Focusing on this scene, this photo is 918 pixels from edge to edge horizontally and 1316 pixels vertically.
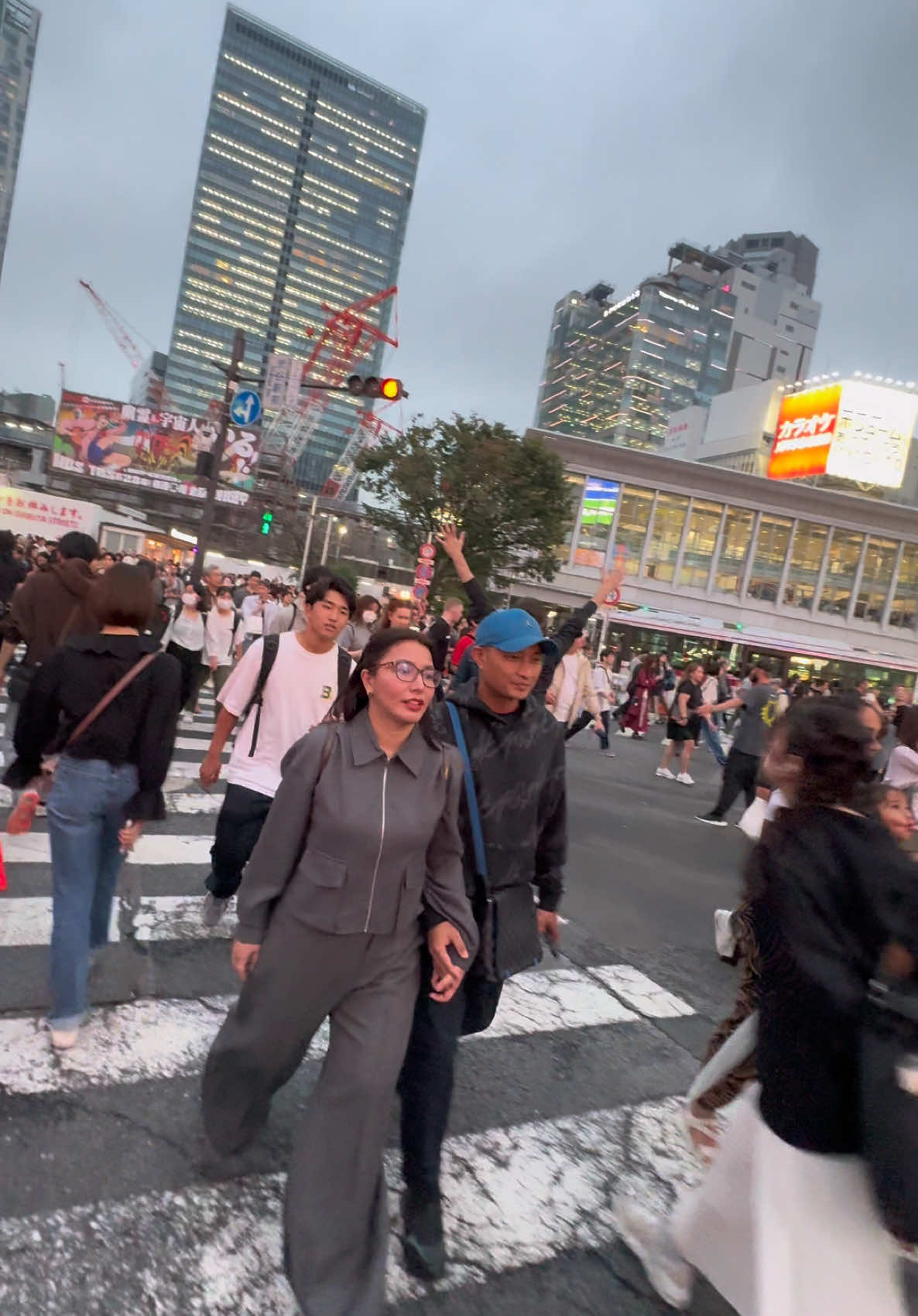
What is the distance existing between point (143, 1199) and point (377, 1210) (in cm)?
75

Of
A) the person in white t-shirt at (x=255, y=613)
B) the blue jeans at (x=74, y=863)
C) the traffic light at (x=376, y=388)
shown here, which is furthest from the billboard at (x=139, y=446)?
the blue jeans at (x=74, y=863)

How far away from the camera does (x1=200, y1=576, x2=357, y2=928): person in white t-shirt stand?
12.9 ft

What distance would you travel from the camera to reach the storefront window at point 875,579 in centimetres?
4972

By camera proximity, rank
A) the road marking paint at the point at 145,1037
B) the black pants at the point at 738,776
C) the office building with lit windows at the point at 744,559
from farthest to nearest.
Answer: the office building with lit windows at the point at 744,559 → the black pants at the point at 738,776 → the road marking paint at the point at 145,1037

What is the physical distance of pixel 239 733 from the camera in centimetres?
405

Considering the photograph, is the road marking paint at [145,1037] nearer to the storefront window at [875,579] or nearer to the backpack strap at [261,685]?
the backpack strap at [261,685]

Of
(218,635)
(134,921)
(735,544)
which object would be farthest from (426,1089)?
(735,544)

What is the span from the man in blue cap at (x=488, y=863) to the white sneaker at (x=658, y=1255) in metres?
0.61

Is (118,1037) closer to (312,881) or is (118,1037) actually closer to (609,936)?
(312,881)

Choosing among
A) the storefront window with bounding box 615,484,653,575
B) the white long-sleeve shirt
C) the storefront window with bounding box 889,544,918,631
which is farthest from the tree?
the storefront window with bounding box 889,544,918,631

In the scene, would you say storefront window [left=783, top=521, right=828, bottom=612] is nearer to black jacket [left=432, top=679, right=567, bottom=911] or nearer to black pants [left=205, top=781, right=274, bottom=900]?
black pants [left=205, top=781, right=274, bottom=900]

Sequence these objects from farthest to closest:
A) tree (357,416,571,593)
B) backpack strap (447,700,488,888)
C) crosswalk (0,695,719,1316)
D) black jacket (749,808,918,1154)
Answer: tree (357,416,571,593) < backpack strap (447,700,488,888) < crosswalk (0,695,719,1316) < black jacket (749,808,918,1154)

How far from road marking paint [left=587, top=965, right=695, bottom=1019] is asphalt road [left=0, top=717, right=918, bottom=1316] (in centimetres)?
2

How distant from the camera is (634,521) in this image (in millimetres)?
47406
